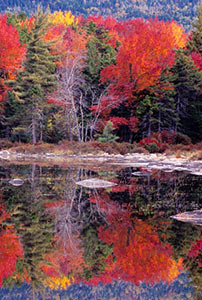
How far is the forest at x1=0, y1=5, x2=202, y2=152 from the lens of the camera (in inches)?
1382

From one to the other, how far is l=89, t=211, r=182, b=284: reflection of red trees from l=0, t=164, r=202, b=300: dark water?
0.01m

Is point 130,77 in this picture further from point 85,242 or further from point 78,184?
point 85,242

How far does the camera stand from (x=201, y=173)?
69.2 feet

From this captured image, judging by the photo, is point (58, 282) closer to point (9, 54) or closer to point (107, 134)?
point (107, 134)

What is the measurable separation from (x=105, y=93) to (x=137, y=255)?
30.2 m

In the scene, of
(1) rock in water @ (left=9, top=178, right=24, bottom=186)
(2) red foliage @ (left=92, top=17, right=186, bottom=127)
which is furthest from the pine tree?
(1) rock in water @ (left=9, top=178, right=24, bottom=186)

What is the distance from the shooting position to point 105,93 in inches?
1478

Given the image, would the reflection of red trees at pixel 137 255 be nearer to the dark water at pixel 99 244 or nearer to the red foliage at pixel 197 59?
the dark water at pixel 99 244

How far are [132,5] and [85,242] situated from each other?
144 meters

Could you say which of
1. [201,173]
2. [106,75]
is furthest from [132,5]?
[201,173]

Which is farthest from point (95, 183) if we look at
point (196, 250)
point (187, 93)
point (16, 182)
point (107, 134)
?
point (187, 93)

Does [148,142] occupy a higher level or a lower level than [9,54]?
lower

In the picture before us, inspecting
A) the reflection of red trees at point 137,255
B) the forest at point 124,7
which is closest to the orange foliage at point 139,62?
the reflection of red trees at point 137,255

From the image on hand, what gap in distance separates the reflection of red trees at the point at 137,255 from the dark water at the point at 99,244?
0.05 ft
